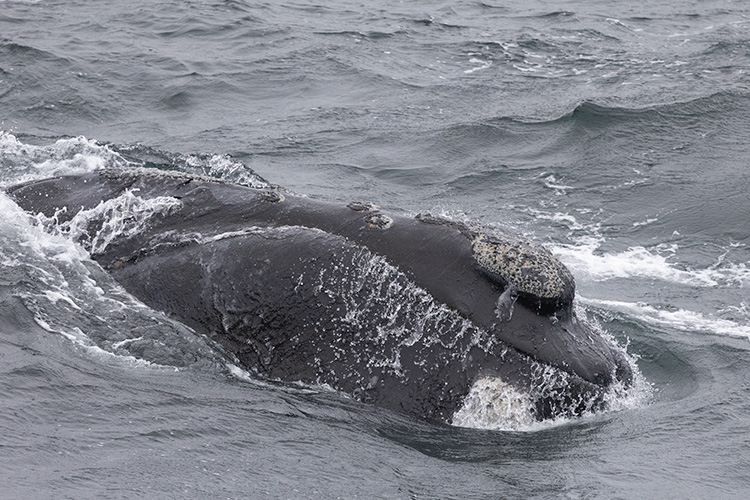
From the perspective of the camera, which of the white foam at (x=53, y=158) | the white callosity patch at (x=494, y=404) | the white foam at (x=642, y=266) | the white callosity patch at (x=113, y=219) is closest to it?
the white callosity patch at (x=494, y=404)

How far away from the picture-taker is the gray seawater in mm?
8711

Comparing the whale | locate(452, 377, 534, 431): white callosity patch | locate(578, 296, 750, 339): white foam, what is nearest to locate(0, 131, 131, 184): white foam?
the whale

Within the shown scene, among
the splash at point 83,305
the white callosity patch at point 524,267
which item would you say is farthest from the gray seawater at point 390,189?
the white callosity patch at point 524,267

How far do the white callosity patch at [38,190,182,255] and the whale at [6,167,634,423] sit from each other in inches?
10.7

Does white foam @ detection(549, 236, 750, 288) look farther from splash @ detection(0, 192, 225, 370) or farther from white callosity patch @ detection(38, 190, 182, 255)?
splash @ detection(0, 192, 225, 370)

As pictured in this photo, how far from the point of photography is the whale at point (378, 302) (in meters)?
9.56

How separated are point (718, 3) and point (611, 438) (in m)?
26.9

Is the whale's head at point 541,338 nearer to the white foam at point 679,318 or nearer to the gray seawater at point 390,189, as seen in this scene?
the gray seawater at point 390,189

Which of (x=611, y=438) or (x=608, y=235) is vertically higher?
(x=608, y=235)

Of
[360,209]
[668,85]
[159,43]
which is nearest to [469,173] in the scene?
[668,85]

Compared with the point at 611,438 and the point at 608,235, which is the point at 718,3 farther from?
the point at 611,438

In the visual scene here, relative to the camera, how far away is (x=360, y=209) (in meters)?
10.8

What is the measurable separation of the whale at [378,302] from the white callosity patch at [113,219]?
27cm

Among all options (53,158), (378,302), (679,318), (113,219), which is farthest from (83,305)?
(679,318)
